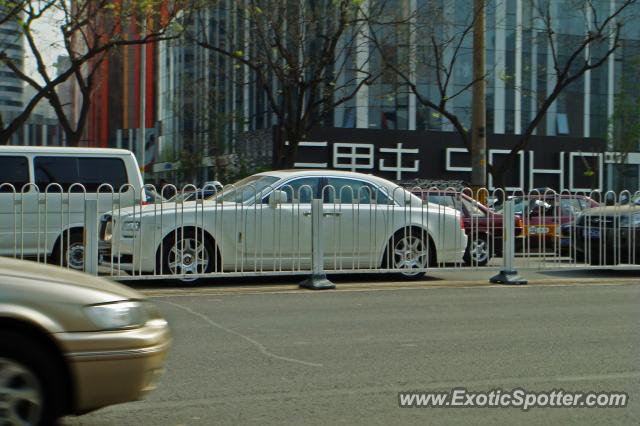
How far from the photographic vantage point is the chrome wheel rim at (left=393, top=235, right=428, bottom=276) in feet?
43.0

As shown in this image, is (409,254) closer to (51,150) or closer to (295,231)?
(295,231)

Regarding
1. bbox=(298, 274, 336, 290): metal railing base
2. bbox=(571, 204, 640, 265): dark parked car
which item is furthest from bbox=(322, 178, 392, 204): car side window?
bbox=(571, 204, 640, 265): dark parked car

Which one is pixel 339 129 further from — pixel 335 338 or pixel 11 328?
pixel 11 328

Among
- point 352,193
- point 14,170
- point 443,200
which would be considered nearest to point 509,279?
point 443,200

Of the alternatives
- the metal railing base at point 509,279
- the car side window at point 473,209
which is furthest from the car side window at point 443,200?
the metal railing base at point 509,279

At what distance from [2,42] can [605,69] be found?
3148cm

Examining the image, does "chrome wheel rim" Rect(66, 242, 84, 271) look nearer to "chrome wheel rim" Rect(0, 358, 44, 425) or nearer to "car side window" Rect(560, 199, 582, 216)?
"car side window" Rect(560, 199, 582, 216)

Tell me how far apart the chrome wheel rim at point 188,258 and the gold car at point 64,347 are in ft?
23.9

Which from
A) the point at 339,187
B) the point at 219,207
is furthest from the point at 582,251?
the point at 219,207

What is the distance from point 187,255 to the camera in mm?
12141

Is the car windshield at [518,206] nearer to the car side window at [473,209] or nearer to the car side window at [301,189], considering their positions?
the car side window at [473,209]

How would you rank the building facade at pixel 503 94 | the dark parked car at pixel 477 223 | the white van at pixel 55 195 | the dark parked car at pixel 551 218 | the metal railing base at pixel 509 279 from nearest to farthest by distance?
the white van at pixel 55 195, the metal railing base at pixel 509 279, the dark parked car at pixel 551 218, the dark parked car at pixel 477 223, the building facade at pixel 503 94

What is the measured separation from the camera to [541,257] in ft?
45.7

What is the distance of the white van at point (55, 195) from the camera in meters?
11.7
